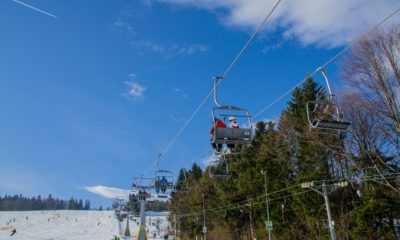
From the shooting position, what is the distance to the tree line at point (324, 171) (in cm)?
2017

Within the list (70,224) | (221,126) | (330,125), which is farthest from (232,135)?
(70,224)

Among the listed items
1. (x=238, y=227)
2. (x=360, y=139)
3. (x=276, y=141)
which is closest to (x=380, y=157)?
(x=360, y=139)

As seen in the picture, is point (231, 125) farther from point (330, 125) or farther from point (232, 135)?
point (330, 125)

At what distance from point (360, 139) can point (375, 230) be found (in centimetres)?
673

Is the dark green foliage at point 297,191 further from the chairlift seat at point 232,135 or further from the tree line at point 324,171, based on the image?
the chairlift seat at point 232,135

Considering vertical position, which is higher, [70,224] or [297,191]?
[297,191]

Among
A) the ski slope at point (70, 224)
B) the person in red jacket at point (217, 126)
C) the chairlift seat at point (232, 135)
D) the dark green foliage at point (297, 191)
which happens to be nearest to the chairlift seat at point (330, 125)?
the chairlift seat at point (232, 135)

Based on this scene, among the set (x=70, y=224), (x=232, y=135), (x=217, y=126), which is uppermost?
(x=217, y=126)

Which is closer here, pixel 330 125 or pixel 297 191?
pixel 330 125

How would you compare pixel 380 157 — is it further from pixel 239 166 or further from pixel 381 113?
pixel 239 166

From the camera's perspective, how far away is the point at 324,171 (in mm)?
28594

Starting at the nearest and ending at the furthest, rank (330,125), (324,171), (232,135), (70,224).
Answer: (330,125) → (232,135) → (324,171) → (70,224)

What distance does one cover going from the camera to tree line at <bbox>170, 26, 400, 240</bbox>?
20172 mm

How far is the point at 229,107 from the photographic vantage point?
10188mm
